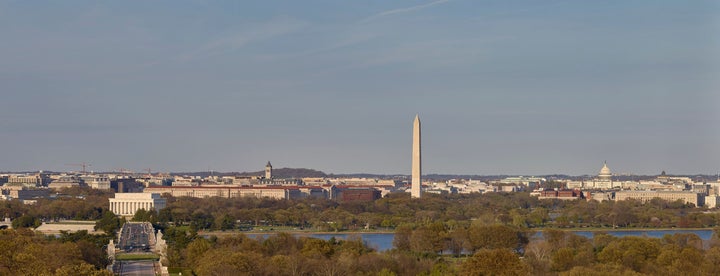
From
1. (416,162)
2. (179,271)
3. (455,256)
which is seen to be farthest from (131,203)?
(179,271)

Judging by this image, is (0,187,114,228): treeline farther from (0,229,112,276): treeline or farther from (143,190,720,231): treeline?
(0,229,112,276): treeline

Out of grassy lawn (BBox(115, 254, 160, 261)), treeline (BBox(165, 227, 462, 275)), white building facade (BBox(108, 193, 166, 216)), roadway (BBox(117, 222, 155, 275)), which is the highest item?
white building facade (BBox(108, 193, 166, 216))

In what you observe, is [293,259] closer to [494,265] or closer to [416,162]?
[494,265]

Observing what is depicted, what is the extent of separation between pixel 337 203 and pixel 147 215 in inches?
1135

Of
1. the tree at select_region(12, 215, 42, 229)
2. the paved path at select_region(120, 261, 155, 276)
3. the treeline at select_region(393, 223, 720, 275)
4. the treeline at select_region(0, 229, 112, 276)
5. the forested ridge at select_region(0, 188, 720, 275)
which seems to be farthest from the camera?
the tree at select_region(12, 215, 42, 229)

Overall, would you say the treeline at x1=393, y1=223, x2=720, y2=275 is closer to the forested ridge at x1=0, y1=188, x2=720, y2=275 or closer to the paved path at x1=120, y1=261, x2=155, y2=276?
the forested ridge at x1=0, y1=188, x2=720, y2=275

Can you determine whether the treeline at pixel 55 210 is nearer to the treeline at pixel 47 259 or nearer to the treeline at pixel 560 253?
the treeline at pixel 560 253

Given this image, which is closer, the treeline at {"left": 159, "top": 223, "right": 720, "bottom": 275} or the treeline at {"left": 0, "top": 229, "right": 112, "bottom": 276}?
the treeline at {"left": 0, "top": 229, "right": 112, "bottom": 276}

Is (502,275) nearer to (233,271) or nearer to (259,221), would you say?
(233,271)

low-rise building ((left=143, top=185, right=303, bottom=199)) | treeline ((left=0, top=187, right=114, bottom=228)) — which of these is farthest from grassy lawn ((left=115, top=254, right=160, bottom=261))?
low-rise building ((left=143, top=185, right=303, bottom=199))

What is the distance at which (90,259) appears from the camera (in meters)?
49.1

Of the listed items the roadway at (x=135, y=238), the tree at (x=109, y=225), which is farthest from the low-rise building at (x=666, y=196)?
the roadway at (x=135, y=238)

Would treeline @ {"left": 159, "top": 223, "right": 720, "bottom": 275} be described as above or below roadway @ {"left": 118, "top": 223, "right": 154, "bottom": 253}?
above

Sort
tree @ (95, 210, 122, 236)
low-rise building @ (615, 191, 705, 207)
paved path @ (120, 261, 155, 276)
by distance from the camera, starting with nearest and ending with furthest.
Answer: paved path @ (120, 261, 155, 276) < tree @ (95, 210, 122, 236) < low-rise building @ (615, 191, 705, 207)
